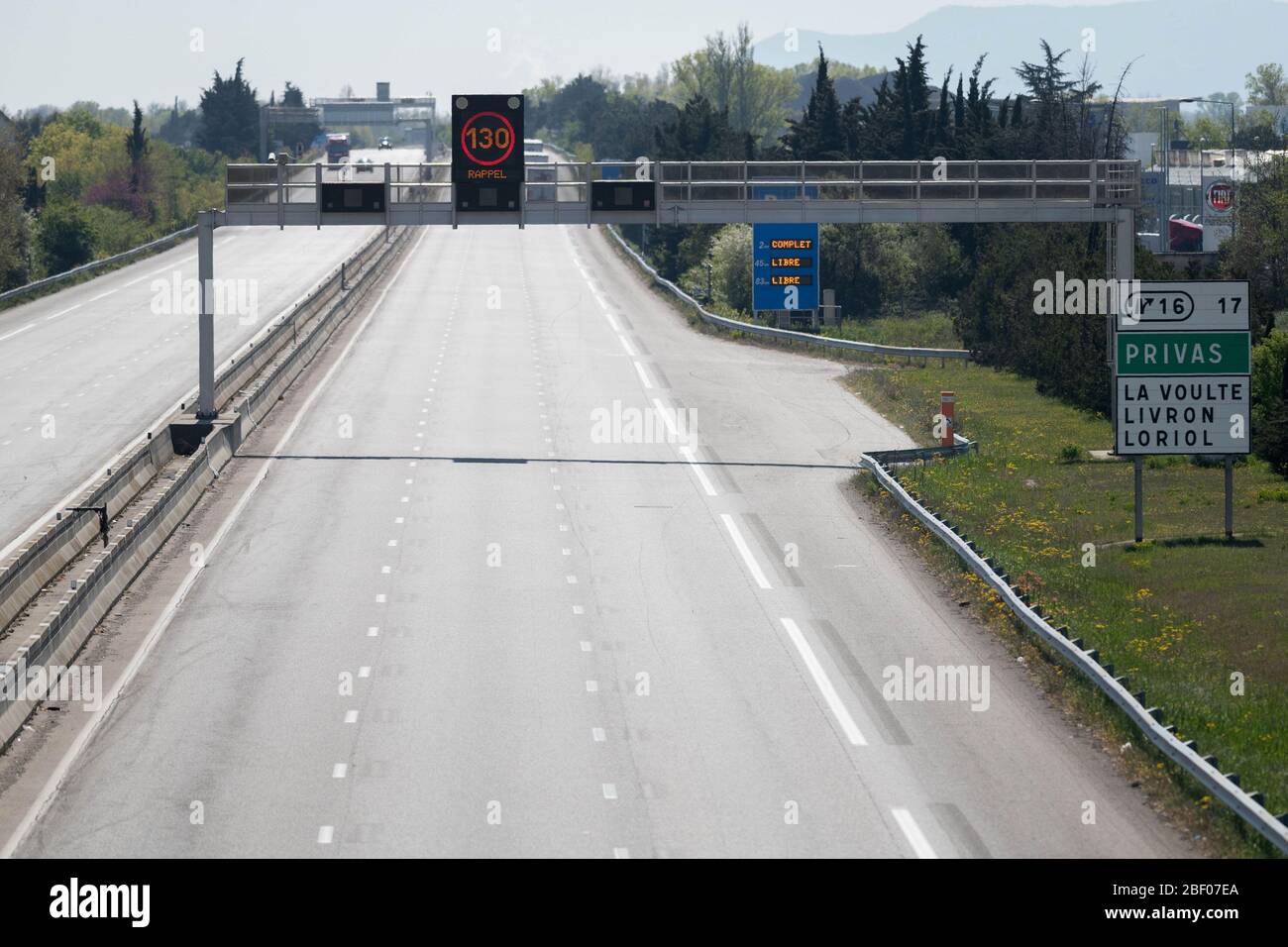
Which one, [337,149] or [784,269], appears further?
[337,149]

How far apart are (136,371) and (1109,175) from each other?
90.5 feet

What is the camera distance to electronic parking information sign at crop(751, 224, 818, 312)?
60231 mm

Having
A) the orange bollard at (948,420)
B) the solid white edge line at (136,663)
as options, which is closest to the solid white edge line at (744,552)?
the orange bollard at (948,420)

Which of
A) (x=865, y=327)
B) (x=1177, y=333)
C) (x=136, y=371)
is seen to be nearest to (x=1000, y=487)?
(x=1177, y=333)

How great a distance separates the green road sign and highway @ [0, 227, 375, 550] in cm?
1985

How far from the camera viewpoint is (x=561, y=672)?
23641 millimetres

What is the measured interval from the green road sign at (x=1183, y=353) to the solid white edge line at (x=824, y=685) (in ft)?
29.0

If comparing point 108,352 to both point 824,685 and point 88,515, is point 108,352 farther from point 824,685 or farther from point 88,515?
point 824,685

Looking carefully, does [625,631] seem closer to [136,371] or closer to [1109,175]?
[1109,175]

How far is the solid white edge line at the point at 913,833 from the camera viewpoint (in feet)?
55.7

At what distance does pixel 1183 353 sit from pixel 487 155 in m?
18.0
